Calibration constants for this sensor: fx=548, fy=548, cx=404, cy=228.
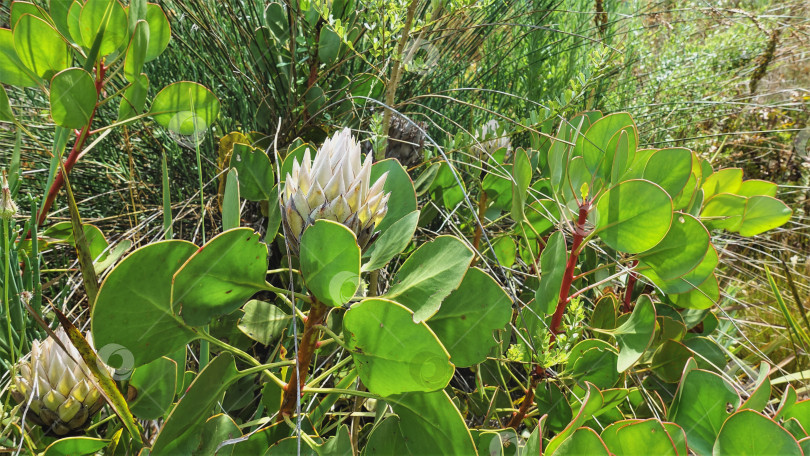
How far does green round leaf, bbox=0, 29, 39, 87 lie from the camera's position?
663 millimetres

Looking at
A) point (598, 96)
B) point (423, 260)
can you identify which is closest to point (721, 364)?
point (423, 260)

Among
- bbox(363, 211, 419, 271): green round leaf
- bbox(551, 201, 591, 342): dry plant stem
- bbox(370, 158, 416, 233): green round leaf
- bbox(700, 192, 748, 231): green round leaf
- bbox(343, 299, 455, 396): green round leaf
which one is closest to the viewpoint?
bbox(343, 299, 455, 396): green round leaf

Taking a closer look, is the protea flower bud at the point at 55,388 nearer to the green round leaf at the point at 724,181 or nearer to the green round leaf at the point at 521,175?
the green round leaf at the point at 521,175

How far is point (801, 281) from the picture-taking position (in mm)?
1850

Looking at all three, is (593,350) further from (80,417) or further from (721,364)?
(80,417)

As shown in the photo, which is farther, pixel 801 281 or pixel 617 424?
pixel 801 281

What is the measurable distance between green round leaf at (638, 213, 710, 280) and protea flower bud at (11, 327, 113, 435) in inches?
25.1

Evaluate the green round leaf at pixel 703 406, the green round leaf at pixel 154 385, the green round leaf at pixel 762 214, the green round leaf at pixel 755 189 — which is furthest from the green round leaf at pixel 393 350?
the green round leaf at pixel 755 189

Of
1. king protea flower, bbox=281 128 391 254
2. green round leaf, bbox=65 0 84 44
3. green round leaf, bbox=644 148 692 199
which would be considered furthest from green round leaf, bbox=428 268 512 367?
green round leaf, bbox=65 0 84 44

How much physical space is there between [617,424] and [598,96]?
1.33 metres

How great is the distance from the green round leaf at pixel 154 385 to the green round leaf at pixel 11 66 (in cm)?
40

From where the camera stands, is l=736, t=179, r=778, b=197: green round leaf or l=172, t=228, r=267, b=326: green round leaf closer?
l=172, t=228, r=267, b=326: green round leaf

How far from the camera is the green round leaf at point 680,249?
63 cm

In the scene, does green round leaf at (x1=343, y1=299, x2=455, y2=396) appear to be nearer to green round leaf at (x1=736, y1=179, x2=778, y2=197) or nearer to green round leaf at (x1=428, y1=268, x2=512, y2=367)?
green round leaf at (x1=428, y1=268, x2=512, y2=367)
